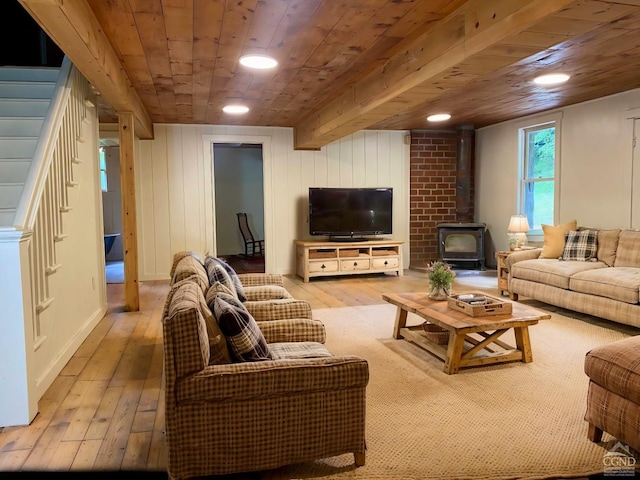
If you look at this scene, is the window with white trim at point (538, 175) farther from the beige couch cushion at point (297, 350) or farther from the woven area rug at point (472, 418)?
the beige couch cushion at point (297, 350)

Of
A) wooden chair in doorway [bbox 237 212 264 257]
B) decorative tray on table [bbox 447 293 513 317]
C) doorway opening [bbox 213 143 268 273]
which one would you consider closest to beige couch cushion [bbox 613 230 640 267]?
decorative tray on table [bbox 447 293 513 317]

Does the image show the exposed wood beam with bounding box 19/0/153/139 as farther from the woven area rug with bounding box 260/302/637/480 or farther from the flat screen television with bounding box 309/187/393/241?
the flat screen television with bounding box 309/187/393/241

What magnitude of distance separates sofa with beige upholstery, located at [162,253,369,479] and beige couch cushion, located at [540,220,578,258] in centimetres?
410

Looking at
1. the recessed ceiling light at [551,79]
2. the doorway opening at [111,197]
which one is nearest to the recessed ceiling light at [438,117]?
the recessed ceiling light at [551,79]

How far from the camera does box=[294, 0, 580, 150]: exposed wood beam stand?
2.30 m

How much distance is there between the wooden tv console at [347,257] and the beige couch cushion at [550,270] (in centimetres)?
202

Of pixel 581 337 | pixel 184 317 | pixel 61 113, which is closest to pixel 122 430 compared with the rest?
pixel 184 317

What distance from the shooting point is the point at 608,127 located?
534 centimetres

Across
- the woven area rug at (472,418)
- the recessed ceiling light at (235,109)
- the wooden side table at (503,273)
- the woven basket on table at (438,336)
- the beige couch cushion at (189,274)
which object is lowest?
the woven area rug at (472,418)

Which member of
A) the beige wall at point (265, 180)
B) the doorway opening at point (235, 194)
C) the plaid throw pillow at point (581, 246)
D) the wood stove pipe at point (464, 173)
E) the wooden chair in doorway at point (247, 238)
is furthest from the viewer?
the doorway opening at point (235, 194)

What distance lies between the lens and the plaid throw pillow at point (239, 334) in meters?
2.04

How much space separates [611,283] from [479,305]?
5.44 ft

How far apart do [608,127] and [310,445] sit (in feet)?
16.9

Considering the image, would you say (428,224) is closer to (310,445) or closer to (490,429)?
(490,429)
